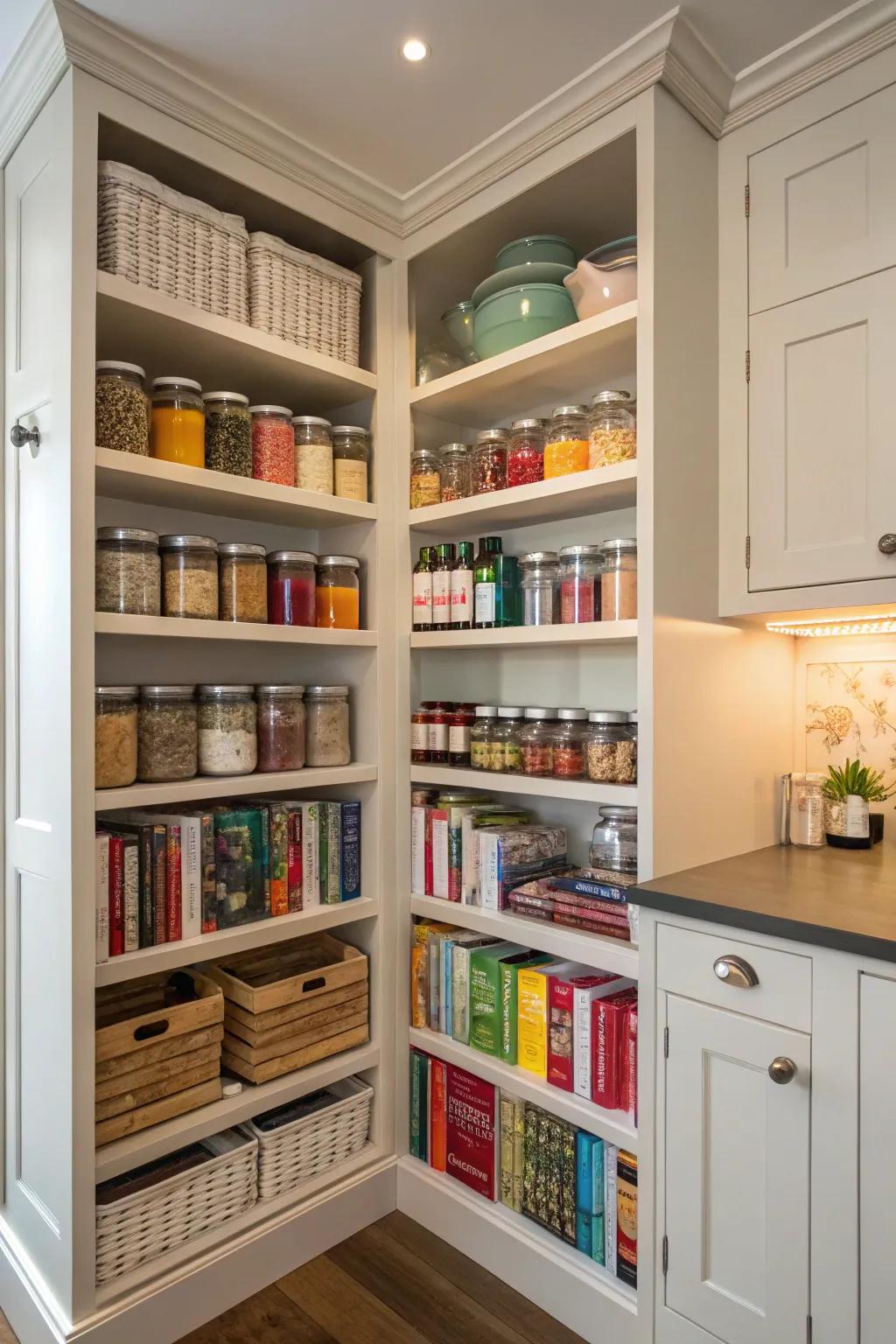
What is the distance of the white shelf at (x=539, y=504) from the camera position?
5.78ft

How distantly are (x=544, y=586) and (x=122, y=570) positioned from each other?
950 mm

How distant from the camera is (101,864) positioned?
1664mm

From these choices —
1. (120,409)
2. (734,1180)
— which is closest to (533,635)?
(120,409)

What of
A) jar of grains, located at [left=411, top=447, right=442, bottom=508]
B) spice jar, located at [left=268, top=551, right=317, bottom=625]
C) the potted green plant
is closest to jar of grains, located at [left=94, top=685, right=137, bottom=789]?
spice jar, located at [left=268, top=551, right=317, bottom=625]

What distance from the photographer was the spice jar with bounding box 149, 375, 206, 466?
179 centimetres

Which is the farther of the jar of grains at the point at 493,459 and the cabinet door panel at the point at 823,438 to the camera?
the jar of grains at the point at 493,459

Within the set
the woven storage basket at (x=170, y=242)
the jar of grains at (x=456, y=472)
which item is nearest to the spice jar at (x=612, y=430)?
the jar of grains at (x=456, y=472)

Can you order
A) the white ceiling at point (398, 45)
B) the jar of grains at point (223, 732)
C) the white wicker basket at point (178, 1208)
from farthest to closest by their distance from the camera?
1. the jar of grains at point (223, 732)
2. the white wicker basket at point (178, 1208)
3. the white ceiling at point (398, 45)

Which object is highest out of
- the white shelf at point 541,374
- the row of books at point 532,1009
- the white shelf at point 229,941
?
the white shelf at point 541,374

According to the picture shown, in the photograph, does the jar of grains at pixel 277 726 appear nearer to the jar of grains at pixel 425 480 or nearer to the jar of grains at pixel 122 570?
the jar of grains at pixel 122 570

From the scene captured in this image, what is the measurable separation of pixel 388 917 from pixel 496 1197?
69 centimetres

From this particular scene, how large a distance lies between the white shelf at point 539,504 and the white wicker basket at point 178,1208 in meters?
1.57

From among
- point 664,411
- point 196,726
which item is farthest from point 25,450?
point 664,411

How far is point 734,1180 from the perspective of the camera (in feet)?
4.61
